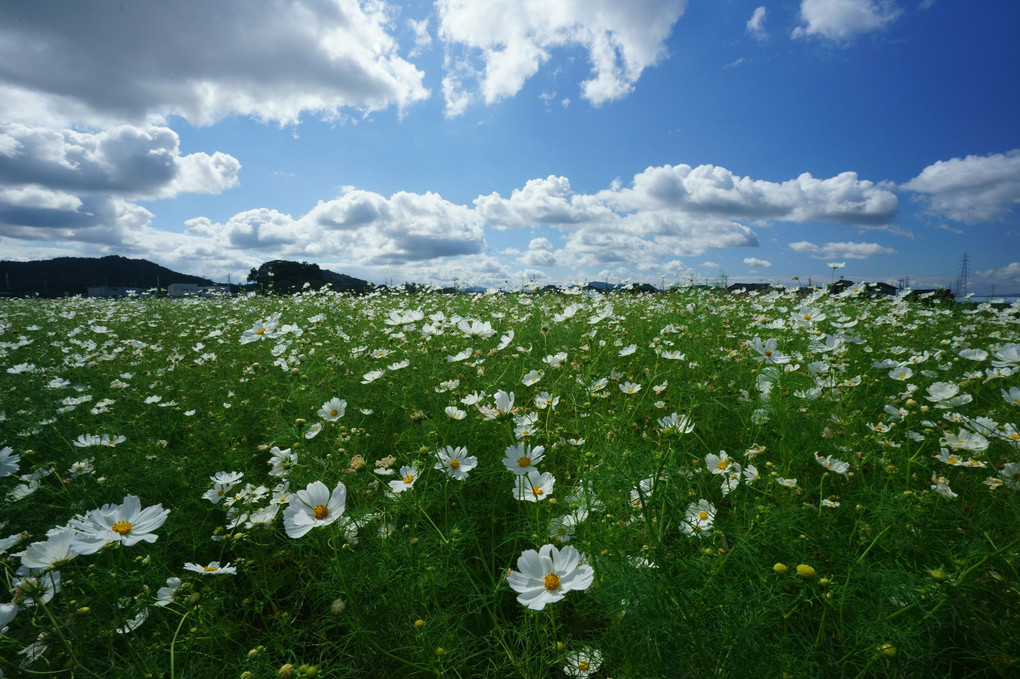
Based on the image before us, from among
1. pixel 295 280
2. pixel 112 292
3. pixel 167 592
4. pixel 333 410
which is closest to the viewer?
pixel 167 592

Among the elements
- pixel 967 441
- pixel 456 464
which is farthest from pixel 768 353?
pixel 456 464

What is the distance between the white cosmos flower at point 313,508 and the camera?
0.99 m

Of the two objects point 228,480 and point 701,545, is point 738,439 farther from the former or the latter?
point 228,480

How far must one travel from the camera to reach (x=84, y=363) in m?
3.50

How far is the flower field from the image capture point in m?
0.90

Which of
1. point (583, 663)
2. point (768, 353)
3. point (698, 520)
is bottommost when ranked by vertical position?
point (583, 663)

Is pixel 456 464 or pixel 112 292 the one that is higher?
pixel 112 292

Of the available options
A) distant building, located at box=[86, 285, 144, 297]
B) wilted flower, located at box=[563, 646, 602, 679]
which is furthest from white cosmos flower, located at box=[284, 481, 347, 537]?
distant building, located at box=[86, 285, 144, 297]

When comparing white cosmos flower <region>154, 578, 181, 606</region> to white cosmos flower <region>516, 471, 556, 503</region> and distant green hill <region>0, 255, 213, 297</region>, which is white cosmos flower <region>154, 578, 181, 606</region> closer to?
white cosmos flower <region>516, 471, 556, 503</region>

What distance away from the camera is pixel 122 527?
3.35 ft

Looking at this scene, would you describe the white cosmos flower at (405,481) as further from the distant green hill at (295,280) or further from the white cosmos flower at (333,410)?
the distant green hill at (295,280)

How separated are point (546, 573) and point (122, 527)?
100 cm

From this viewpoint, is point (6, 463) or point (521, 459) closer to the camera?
point (521, 459)

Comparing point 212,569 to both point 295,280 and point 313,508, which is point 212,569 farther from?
point 295,280
